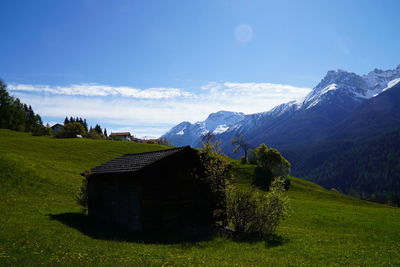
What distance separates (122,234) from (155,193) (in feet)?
13.7

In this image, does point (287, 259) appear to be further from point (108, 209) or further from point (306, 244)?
point (108, 209)

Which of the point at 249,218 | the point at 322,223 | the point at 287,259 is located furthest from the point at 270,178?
the point at 287,259

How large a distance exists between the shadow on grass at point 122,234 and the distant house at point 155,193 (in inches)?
42.2

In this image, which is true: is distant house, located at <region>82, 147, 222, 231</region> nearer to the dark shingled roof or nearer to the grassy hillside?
the dark shingled roof

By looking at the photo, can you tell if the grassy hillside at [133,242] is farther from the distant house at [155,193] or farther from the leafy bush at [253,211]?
the distant house at [155,193]

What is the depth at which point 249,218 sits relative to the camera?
93.0ft

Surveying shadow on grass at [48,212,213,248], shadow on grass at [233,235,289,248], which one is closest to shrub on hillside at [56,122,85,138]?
shadow on grass at [48,212,213,248]

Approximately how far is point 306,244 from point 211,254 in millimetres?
9527

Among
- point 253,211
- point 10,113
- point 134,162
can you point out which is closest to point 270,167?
point 253,211

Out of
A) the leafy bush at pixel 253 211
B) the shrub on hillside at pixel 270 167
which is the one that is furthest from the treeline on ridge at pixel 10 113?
the leafy bush at pixel 253 211

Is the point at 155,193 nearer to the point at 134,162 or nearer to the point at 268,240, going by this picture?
the point at 134,162

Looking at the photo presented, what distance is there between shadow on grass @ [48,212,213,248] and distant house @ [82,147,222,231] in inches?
42.2

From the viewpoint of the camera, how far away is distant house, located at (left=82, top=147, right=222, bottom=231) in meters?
27.5

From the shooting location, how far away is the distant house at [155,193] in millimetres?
27500
